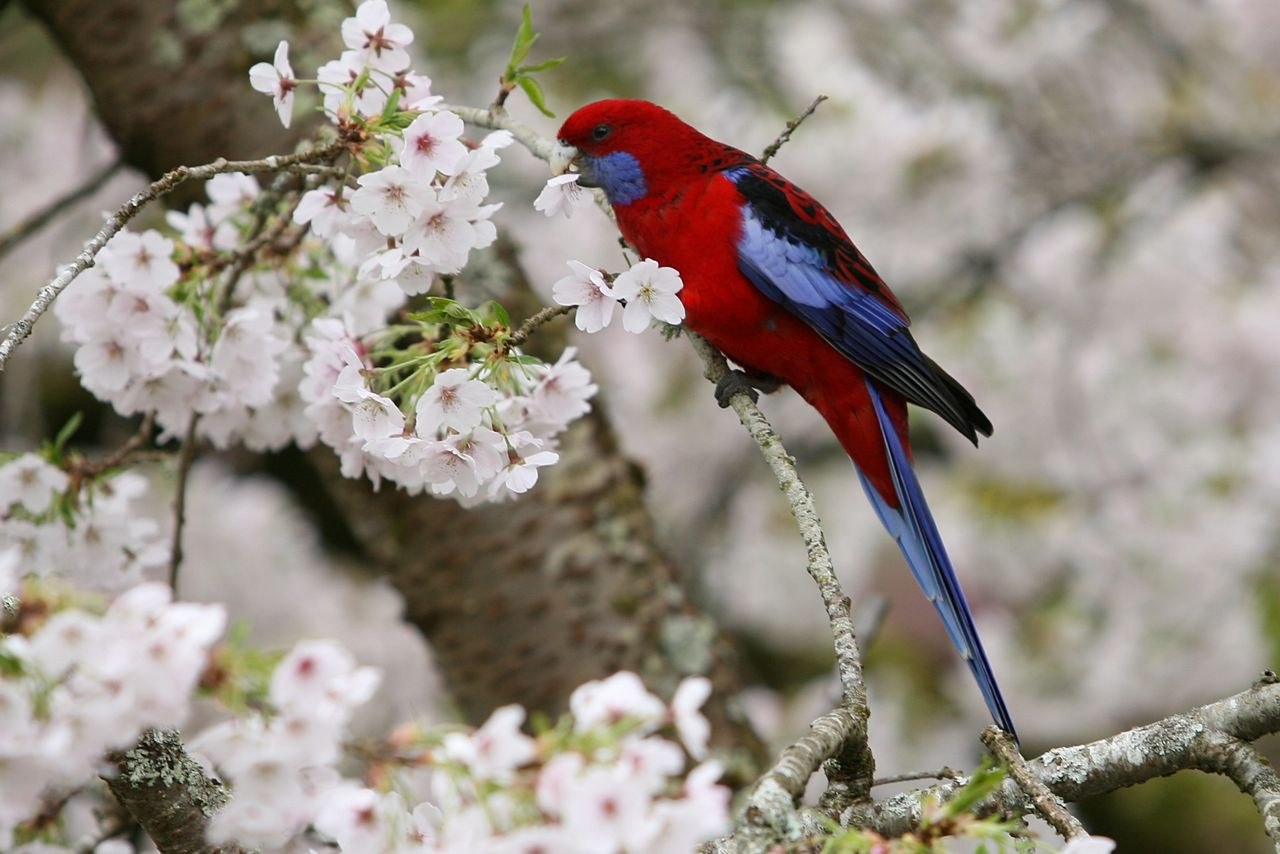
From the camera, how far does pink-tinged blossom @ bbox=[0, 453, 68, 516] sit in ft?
6.19

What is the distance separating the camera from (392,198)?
1.63m

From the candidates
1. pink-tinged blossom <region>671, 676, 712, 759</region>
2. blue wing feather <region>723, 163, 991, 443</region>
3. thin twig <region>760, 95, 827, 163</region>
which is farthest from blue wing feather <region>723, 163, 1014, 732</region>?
pink-tinged blossom <region>671, 676, 712, 759</region>

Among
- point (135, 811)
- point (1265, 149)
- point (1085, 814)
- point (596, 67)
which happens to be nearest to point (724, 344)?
point (135, 811)

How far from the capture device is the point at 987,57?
18.9 ft

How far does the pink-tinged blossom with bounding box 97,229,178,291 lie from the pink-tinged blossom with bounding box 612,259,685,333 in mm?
673

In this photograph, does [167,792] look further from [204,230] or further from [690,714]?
[204,230]

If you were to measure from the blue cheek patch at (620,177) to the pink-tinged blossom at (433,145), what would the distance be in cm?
107

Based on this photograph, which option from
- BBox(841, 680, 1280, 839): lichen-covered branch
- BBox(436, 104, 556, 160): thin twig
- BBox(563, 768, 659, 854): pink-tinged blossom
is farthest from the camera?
BBox(436, 104, 556, 160): thin twig

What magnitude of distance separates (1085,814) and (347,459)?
4829 millimetres

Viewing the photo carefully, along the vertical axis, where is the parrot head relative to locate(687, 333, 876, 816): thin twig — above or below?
above

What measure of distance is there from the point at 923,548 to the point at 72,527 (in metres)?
1.51

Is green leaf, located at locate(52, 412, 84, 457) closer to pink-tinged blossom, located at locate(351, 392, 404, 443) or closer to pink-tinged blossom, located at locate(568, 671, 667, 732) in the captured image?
pink-tinged blossom, located at locate(351, 392, 404, 443)

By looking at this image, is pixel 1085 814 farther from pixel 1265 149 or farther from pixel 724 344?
pixel 724 344

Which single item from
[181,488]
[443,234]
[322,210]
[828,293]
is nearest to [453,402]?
[443,234]
